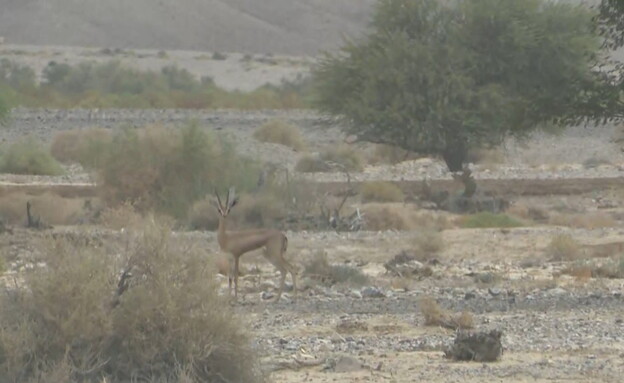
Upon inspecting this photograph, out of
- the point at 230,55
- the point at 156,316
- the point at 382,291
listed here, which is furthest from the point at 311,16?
the point at 156,316

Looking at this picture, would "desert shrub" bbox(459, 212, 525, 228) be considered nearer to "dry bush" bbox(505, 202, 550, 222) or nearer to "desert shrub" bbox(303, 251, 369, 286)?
"dry bush" bbox(505, 202, 550, 222)

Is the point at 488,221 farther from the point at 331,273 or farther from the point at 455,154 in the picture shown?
the point at 455,154

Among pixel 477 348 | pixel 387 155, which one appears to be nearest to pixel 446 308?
pixel 477 348

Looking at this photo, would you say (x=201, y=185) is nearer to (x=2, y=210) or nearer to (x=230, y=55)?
(x=2, y=210)

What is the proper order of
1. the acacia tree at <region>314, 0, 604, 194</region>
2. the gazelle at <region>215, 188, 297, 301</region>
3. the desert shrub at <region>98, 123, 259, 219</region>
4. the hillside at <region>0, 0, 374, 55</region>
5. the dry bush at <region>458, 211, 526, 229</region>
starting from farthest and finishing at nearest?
the hillside at <region>0, 0, 374, 55</region> → the acacia tree at <region>314, 0, 604, 194</region> → the desert shrub at <region>98, 123, 259, 219</region> → the dry bush at <region>458, 211, 526, 229</region> → the gazelle at <region>215, 188, 297, 301</region>

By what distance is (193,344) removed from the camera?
505 inches

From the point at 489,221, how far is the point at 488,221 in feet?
0.12

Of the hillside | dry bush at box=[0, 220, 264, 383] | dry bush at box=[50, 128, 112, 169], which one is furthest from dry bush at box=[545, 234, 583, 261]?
the hillside

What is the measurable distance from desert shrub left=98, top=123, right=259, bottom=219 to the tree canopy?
8074mm

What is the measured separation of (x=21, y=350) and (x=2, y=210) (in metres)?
22.3

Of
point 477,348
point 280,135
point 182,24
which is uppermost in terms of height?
point 477,348

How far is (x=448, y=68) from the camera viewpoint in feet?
148

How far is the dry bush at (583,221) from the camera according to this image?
1358 inches

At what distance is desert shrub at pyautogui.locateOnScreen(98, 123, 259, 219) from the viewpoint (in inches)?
1390
